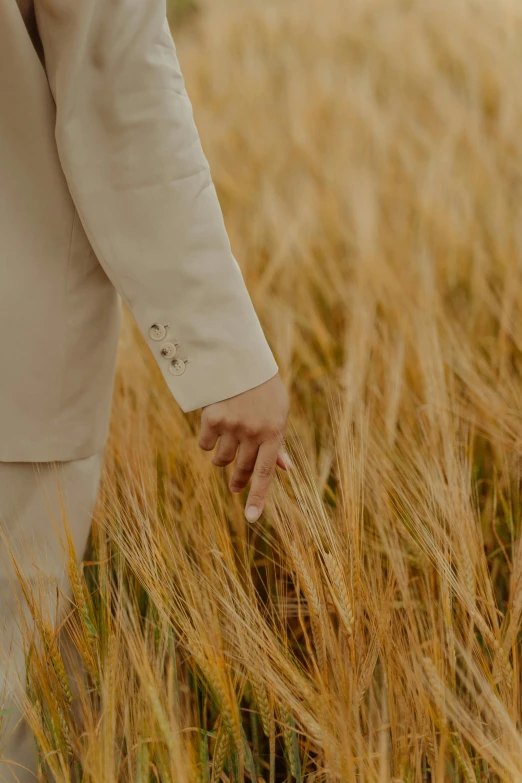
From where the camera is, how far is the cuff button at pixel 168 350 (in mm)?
674

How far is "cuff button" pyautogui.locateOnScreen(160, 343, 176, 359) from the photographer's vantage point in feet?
2.21

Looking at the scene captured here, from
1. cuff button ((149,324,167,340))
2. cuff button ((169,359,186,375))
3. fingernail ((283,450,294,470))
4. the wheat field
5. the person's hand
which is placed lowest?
the wheat field

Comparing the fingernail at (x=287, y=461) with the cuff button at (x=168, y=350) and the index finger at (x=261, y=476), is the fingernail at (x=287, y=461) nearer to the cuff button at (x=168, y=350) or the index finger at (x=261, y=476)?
the index finger at (x=261, y=476)

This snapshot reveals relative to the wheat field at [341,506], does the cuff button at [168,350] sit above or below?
above

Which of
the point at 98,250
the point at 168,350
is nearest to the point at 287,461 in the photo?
the point at 168,350

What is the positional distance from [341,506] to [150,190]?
1.37 feet

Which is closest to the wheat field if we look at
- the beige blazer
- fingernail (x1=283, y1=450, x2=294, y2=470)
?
fingernail (x1=283, y1=450, x2=294, y2=470)

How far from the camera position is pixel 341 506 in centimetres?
88

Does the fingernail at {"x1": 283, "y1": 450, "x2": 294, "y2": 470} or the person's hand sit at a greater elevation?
the person's hand

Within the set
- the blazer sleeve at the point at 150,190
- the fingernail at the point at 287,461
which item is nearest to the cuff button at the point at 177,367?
the blazer sleeve at the point at 150,190

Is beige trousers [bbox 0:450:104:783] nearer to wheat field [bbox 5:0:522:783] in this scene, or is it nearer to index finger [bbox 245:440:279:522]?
wheat field [bbox 5:0:522:783]

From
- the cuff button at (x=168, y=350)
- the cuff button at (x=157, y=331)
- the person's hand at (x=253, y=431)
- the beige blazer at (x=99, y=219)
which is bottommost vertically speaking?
the person's hand at (x=253, y=431)

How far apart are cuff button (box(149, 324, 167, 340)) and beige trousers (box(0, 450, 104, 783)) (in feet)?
0.49

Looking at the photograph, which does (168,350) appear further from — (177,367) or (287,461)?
(287,461)
